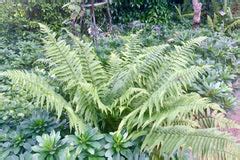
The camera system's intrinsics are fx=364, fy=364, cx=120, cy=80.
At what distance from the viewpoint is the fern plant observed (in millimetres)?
2334

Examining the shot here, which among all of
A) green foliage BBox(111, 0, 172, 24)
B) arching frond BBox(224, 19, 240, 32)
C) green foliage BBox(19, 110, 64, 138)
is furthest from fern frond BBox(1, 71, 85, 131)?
green foliage BBox(111, 0, 172, 24)

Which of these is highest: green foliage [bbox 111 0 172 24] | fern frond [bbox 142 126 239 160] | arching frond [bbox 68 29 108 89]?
arching frond [bbox 68 29 108 89]

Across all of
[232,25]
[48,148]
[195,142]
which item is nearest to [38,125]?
[48,148]

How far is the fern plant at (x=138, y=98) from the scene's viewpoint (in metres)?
2.33

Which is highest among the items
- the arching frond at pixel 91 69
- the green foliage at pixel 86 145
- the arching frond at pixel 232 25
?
the arching frond at pixel 91 69

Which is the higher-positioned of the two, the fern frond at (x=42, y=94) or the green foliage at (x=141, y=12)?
the fern frond at (x=42, y=94)

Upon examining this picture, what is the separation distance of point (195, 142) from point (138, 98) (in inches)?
25.6

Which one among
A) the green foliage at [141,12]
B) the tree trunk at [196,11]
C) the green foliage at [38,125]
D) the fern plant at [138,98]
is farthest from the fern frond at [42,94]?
the green foliage at [141,12]

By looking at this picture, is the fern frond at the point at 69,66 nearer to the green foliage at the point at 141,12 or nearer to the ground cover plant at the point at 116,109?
the ground cover plant at the point at 116,109

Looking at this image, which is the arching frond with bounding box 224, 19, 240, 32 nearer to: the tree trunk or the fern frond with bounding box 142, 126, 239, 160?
the tree trunk

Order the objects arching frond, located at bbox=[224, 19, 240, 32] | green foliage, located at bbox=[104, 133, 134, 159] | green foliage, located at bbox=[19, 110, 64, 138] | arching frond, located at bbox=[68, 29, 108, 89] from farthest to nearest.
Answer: arching frond, located at bbox=[224, 19, 240, 32], arching frond, located at bbox=[68, 29, 108, 89], green foliage, located at bbox=[19, 110, 64, 138], green foliage, located at bbox=[104, 133, 134, 159]

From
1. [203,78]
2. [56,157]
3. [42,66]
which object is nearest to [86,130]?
[56,157]

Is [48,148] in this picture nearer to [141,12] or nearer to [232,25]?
[232,25]

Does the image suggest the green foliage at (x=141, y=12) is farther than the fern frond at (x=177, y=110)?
Yes
